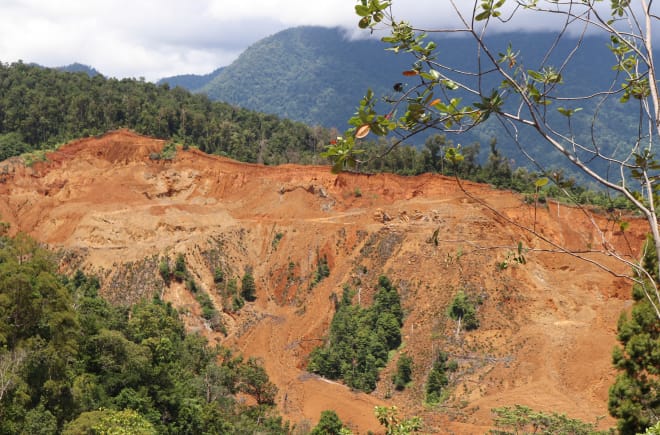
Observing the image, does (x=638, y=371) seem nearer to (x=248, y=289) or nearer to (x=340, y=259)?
(x=340, y=259)

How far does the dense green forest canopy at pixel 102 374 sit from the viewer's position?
18750mm

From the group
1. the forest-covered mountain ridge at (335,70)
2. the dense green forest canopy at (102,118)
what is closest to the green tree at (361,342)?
the dense green forest canopy at (102,118)

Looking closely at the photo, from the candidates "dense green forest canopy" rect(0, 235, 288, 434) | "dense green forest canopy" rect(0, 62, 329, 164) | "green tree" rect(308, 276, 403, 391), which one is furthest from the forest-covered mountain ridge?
"dense green forest canopy" rect(0, 235, 288, 434)

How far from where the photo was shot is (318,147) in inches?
2682

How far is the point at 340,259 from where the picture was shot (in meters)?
43.1

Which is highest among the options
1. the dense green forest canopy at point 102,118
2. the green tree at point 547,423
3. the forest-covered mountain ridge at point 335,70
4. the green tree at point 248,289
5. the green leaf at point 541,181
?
the forest-covered mountain ridge at point 335,70

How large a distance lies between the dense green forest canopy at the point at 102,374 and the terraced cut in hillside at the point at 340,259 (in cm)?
366

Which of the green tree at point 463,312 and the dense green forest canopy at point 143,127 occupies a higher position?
the dense green forest canopy at point 143,127

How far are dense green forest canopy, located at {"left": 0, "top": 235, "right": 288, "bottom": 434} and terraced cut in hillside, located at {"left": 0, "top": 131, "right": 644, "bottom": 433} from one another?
366cm

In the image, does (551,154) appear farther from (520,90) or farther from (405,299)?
(520,90)

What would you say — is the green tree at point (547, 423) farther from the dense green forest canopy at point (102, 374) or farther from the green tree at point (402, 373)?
the dense green forest canopy at point (102, 374)

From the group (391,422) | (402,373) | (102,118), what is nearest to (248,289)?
(402,373)

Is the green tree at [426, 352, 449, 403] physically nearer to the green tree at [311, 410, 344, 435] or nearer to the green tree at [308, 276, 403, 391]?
the green tree at [308, 276, 403, 391]

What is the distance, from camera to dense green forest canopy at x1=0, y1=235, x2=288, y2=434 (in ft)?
61.5
